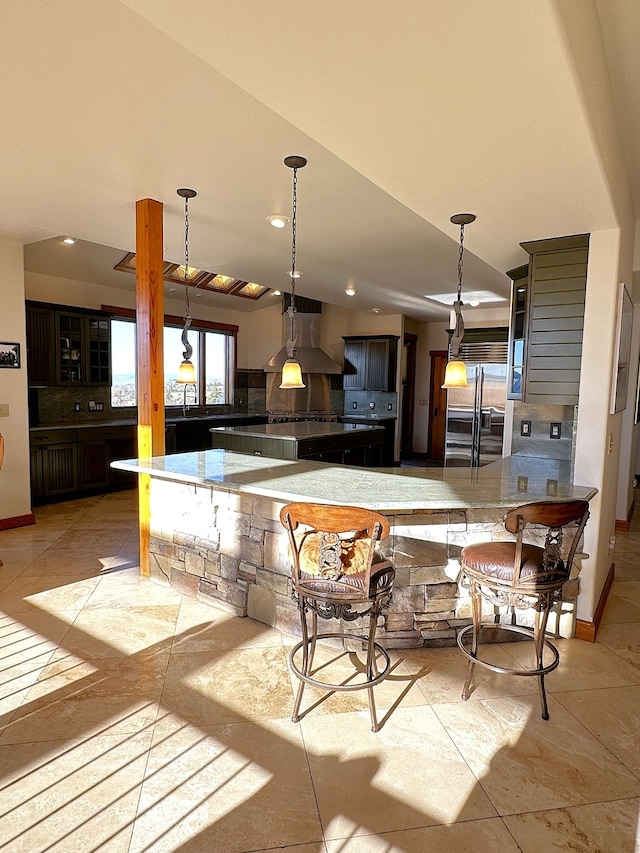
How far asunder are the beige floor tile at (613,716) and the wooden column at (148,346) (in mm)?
2757

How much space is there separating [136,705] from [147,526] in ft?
5.19

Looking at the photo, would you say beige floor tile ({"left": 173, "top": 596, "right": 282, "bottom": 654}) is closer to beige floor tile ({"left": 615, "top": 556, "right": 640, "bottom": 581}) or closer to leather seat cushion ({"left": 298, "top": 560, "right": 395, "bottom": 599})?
leather seat cushion ({"left": 298, "top": 560, "right": 395, "bottom": 599})

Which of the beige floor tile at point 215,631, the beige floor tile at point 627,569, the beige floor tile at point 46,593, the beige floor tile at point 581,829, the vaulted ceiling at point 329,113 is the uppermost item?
the vaulted ceiling at point 329,113

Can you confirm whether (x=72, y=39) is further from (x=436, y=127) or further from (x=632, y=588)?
(x=632, y=588)

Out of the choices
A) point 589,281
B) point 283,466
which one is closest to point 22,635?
point 283,466

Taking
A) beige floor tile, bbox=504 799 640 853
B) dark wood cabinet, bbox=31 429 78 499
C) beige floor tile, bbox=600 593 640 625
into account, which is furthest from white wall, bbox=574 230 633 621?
dark wood cabinet, bbox=31 429 78 499

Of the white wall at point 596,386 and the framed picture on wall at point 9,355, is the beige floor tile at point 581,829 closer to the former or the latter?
→ the white wall at point 596,386

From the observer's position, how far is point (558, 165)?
2.02 metres

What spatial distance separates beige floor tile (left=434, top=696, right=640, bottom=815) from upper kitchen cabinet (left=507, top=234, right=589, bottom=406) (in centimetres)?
168

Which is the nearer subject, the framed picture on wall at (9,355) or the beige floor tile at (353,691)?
the beige floor tile at (353,691)

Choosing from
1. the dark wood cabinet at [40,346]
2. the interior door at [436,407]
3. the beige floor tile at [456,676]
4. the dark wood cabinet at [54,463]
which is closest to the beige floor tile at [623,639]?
the beige floor tile at [456,676]

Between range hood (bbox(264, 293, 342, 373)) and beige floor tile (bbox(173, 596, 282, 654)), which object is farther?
range hood (bbox(264, 293, 342, 373))

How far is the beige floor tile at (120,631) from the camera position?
2718 mm

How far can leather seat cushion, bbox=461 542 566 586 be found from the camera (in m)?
2.19
